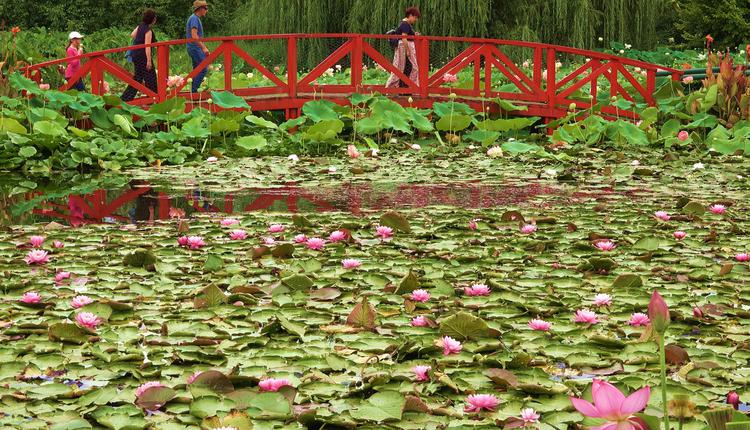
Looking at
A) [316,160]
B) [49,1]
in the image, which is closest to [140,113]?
[316,160]

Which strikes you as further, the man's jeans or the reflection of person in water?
the man's jeans

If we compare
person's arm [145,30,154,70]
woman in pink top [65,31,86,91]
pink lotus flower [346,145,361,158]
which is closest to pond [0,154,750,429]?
pink lotus flower [346,145,361,158]

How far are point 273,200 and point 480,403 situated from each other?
385 centimetres

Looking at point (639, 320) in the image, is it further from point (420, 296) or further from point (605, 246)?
point (605, 246)

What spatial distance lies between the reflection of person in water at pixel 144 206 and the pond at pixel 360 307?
3cm

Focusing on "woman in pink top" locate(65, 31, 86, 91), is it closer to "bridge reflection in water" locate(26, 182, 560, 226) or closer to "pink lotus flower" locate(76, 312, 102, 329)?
"bridge reflection in water" locate(26, 182, 560, 226)

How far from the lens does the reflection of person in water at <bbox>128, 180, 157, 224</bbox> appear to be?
5.59m

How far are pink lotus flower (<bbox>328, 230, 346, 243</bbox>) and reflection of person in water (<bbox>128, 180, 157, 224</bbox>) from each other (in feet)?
3.82

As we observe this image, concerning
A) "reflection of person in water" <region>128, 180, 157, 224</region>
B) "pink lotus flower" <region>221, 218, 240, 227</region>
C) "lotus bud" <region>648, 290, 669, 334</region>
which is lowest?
"reflection of person in water" <region>128, 180, 157, 224</region>

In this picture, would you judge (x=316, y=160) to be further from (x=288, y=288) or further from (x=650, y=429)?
(x=650, y=429)

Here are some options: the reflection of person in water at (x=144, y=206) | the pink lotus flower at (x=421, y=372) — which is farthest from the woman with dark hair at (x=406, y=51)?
the pink lotus flower at (x=421, y=372)

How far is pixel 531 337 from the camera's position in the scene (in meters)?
3.18

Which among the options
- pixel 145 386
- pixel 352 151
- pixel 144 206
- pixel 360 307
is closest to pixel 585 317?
pixel 360 307

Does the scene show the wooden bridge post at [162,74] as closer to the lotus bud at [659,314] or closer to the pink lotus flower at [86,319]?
the pink lotus flower at [86,319]
